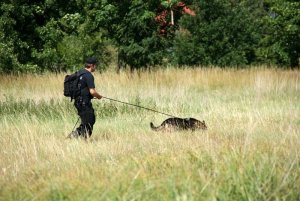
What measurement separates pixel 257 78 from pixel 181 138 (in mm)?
10200

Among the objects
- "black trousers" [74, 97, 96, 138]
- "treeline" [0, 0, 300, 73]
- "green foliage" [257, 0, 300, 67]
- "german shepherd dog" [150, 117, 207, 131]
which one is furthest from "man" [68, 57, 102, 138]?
"green foliage" [257, 0, 300, 67]

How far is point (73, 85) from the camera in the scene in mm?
7906

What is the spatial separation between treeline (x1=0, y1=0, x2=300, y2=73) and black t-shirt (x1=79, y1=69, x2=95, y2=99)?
13.3 m

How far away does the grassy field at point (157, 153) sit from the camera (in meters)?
4.36

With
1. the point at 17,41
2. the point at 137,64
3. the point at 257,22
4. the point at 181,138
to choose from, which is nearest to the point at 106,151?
the point at 181,138

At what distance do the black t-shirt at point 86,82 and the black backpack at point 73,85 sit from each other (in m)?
0.05

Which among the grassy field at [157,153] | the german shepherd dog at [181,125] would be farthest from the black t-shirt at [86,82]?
the german shepherd dog at [181,125]

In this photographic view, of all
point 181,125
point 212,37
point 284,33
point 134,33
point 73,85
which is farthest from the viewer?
point 212,37

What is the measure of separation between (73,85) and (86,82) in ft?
0.71

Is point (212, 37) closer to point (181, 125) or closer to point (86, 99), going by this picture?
point (181, 125)

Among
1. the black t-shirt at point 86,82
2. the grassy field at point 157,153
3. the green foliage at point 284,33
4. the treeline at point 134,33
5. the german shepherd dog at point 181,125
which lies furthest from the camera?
the green foliage at point 284,33

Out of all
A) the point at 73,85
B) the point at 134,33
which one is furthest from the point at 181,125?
the point at 134,33

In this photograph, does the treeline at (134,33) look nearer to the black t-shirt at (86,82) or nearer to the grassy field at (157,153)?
the grassy field at (157,153)

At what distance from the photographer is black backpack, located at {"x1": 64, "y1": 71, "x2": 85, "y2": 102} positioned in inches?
311
